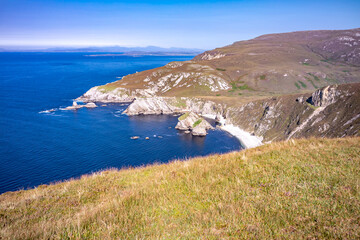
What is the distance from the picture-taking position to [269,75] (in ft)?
561

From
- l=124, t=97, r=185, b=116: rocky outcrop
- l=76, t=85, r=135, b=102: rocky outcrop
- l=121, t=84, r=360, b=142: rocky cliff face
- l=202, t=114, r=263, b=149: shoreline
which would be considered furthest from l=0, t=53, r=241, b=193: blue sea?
l=76, t=85, r=135, b=102: rocky outcrop

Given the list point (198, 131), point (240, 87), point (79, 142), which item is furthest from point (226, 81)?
point (79, 142)

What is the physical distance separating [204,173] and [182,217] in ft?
Answer: 10.2

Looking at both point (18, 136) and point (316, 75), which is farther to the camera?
point (316, 75)

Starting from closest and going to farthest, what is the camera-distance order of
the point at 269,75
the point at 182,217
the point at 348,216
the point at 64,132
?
the point at 348,216 → the point at 182,217 → the point at 64,132 → the point at 269,75

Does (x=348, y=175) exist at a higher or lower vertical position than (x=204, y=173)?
higher

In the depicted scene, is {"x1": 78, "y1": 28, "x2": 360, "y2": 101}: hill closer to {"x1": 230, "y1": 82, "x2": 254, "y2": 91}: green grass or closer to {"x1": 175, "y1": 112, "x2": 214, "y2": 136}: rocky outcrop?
{"x1": 230, "y1": 82, "x2": 254, "y2": 91}: green grass

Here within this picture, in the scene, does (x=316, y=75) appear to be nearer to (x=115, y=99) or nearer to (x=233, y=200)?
(x=115, y=99)

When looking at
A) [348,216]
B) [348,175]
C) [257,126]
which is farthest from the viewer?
[257,126]

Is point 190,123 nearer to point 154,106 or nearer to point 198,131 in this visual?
point 198,131

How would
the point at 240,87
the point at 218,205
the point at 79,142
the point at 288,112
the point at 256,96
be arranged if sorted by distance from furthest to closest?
the point at 240,87 < the point at 256,96 < the point at 288,112 < the point at 79,142 < the point at 218,205

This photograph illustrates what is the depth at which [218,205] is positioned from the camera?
5426 millimetres

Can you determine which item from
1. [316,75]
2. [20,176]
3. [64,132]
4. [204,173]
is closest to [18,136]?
[64,132]

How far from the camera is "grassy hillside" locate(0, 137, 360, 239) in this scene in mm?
4383
